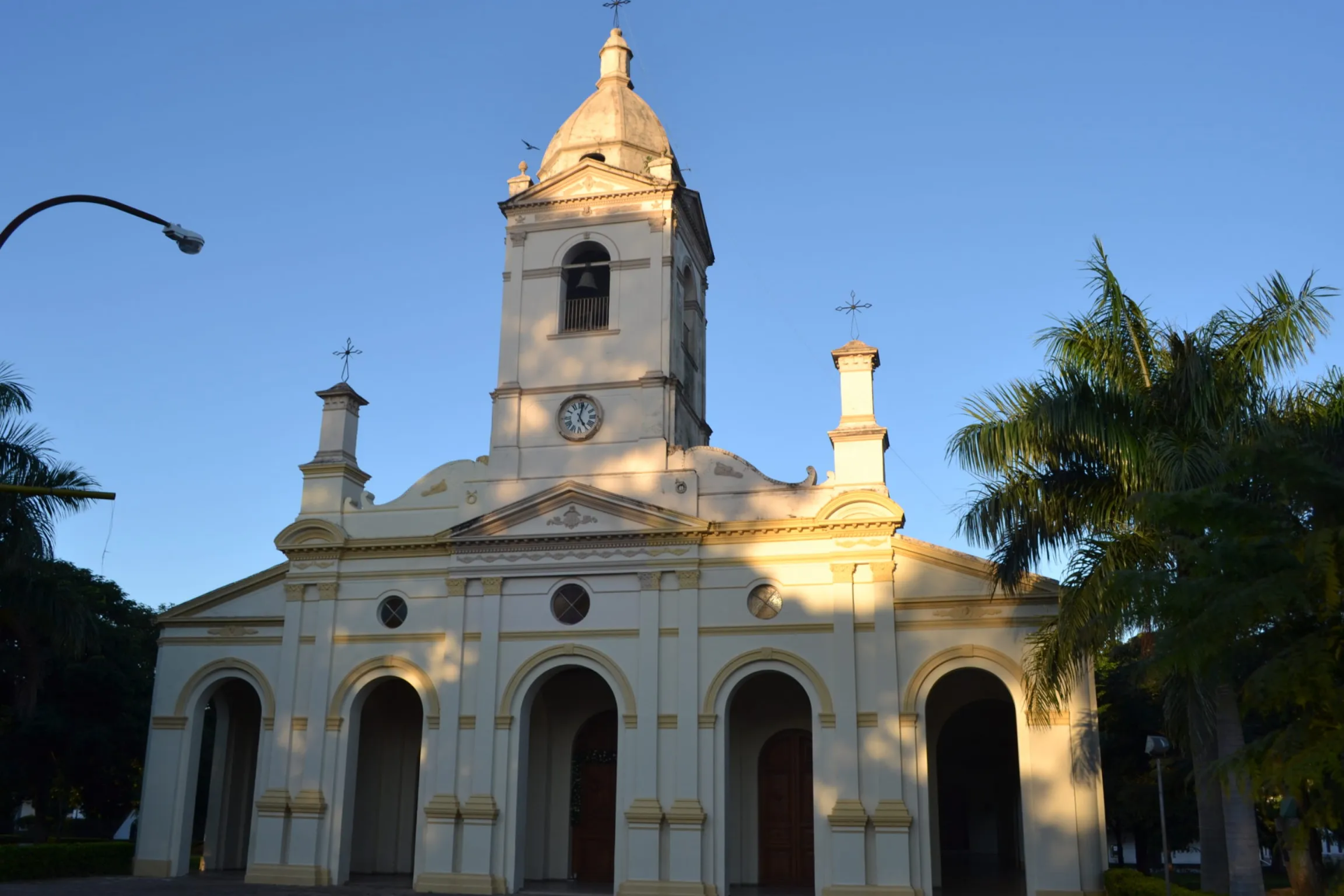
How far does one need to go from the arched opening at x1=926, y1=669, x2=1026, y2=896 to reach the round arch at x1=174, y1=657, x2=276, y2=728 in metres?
14.4

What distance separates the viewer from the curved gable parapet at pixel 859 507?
2378 cm

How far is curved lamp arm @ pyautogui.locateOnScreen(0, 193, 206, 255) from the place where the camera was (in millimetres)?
11469

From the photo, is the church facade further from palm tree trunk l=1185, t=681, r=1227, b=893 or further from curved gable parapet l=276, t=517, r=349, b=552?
palm tree trunk l=1185, t=681, r=1227, b=893

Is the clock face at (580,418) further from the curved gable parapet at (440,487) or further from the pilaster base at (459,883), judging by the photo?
the pilaster base at (459,883)

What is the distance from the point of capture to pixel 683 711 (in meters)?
23.6

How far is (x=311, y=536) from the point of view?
26609 millimetres

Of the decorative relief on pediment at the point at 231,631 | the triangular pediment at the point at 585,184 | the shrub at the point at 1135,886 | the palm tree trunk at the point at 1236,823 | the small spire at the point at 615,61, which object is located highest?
the small spire at the point at 615,61

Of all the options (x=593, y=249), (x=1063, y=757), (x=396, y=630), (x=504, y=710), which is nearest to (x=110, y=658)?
(x=396, y=630)

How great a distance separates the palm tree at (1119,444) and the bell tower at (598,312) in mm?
9333

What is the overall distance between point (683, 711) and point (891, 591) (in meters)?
4.69

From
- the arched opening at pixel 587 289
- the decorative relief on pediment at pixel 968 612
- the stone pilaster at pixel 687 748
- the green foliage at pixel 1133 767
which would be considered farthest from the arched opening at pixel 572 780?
the green foliage at pixel 1133 767

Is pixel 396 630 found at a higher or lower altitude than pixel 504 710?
higher

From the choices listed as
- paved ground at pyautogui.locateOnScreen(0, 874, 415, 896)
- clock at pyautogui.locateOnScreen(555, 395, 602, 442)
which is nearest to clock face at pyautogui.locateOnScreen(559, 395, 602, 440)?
clock at pyautogui.locateOnScreen(555, 395, 602, 442)

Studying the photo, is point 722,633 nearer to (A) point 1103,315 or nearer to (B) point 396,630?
(B) point 396,630
